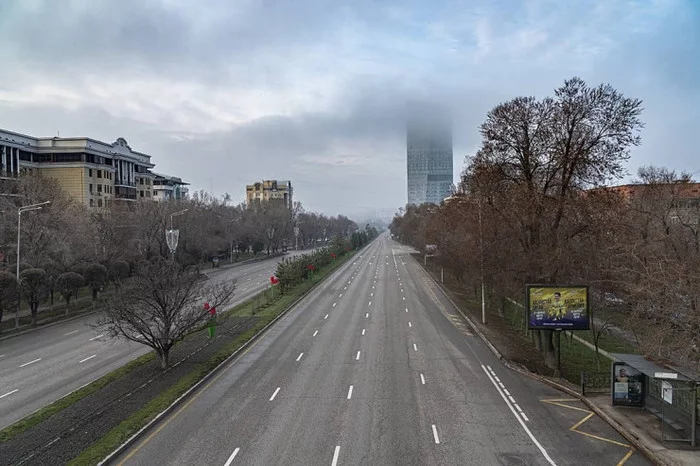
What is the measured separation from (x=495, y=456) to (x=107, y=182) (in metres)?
88.2

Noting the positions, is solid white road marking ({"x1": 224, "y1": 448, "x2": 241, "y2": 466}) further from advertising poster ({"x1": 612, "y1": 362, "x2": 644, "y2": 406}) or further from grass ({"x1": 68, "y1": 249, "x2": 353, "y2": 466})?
advertising poster ({"x1": 612, "y1": 362, "x2": 644, "y2": 406})

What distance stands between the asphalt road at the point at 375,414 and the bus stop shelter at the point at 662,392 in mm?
1517

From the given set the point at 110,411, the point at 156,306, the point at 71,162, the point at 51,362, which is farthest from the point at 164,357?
the point at 71,162

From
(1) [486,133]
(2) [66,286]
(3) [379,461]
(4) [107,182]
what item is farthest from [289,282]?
(4) [107,182]

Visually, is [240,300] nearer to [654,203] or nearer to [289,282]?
[289,282]

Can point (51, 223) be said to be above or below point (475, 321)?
above

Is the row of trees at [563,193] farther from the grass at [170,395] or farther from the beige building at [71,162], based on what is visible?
the beige building at [71,162]

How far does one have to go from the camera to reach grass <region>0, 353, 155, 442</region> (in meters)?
16.8

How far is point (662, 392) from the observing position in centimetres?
1669

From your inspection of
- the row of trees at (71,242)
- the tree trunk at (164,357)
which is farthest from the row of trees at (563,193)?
the row of trees at (71,242)

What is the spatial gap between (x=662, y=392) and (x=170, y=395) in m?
16.5

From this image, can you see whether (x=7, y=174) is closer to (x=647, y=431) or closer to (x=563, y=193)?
(x=563, y=193)

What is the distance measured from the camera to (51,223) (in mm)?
46844

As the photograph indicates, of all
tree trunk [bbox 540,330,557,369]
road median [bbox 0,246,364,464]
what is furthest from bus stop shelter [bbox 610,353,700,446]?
road median [bbox 0,246,364,464]
